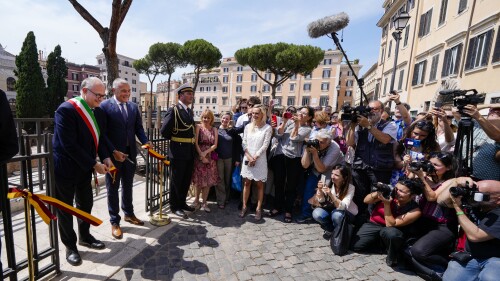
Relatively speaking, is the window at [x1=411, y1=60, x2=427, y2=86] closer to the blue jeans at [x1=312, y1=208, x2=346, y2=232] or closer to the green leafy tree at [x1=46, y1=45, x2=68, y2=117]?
the blue jeans at [x1=312, y1=208, x2=346, y2=232]

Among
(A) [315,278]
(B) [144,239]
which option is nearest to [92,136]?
(B) [144,239]

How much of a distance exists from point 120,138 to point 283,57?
27744 mm

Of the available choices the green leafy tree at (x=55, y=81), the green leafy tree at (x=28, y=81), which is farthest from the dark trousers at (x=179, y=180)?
the green leafy tree at (x=55, y=81)

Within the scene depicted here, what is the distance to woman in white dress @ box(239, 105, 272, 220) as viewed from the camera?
13.3ft

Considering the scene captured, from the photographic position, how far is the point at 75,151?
2.47 meters

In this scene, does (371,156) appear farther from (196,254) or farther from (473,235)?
(196,254)

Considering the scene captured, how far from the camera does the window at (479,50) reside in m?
10.3

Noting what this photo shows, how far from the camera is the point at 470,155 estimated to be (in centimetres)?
286

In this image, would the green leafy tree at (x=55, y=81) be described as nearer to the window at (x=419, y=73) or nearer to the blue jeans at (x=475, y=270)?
the blue jeans at (x=475, y=270)

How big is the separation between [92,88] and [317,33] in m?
4.03

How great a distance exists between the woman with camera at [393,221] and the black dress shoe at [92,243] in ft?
10.8

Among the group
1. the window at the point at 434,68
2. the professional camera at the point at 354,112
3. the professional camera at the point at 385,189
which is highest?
the window at the point at 434,68

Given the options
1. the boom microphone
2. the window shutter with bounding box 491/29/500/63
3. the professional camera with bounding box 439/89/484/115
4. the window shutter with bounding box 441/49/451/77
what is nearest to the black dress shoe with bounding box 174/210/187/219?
the professional camera with bounding box 439/89/484/115

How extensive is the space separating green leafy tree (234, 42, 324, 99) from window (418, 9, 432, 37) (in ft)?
44.5
